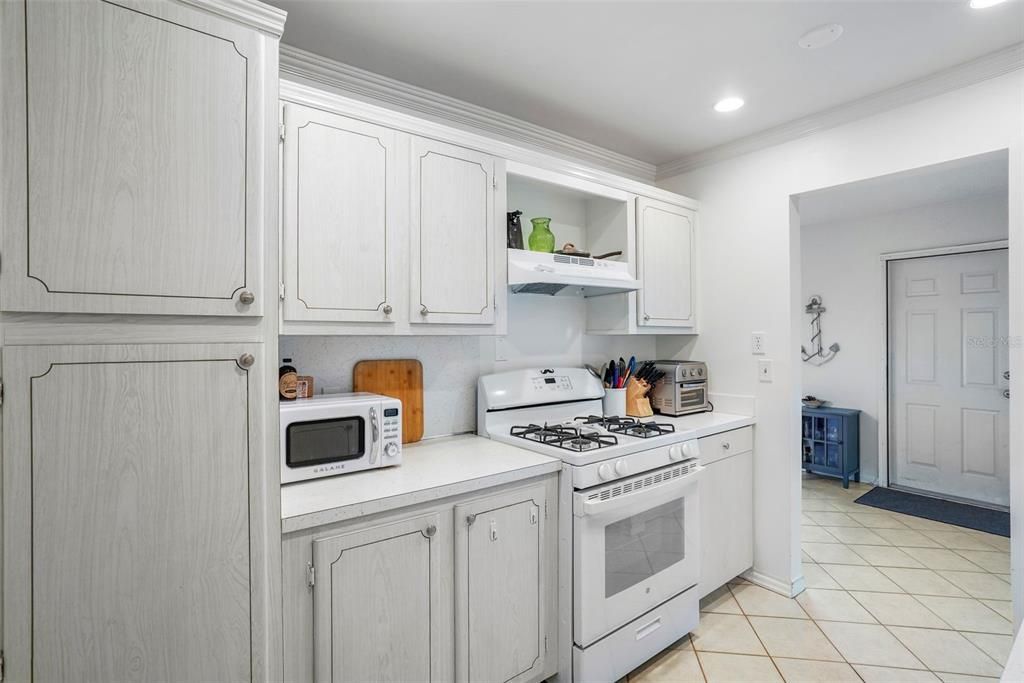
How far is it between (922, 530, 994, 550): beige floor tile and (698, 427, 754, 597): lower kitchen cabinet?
61.3 inches

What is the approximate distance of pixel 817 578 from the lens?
9.26ft

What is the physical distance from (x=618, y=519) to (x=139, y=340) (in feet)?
5.45

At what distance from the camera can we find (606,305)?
2.81 meters

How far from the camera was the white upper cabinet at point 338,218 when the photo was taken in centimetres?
162

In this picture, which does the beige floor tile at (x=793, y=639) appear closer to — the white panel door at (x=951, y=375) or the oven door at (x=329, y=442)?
the oven door at (x=329, y=442)

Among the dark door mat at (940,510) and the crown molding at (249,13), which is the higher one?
the crown molding at (249,13)

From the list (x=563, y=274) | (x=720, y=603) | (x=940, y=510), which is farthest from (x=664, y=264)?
(x=940, y=510)

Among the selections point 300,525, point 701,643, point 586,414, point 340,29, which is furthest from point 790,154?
point 300,525

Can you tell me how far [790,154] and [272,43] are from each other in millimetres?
2534

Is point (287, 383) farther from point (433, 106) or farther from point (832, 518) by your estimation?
point (832, 518)

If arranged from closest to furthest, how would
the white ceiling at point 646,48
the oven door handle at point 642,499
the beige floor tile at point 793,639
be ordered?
the white ceiling at point 646,48 → the oven door handle at point 642,499 → the beige floor tile at point 793,639

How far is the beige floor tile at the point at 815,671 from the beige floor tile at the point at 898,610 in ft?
1.73

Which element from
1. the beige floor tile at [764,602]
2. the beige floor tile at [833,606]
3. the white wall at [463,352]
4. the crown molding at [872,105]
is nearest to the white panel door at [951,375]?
the beige floor tile at [833,606]

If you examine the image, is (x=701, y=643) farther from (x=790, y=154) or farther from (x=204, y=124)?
(x=204, y=124)
